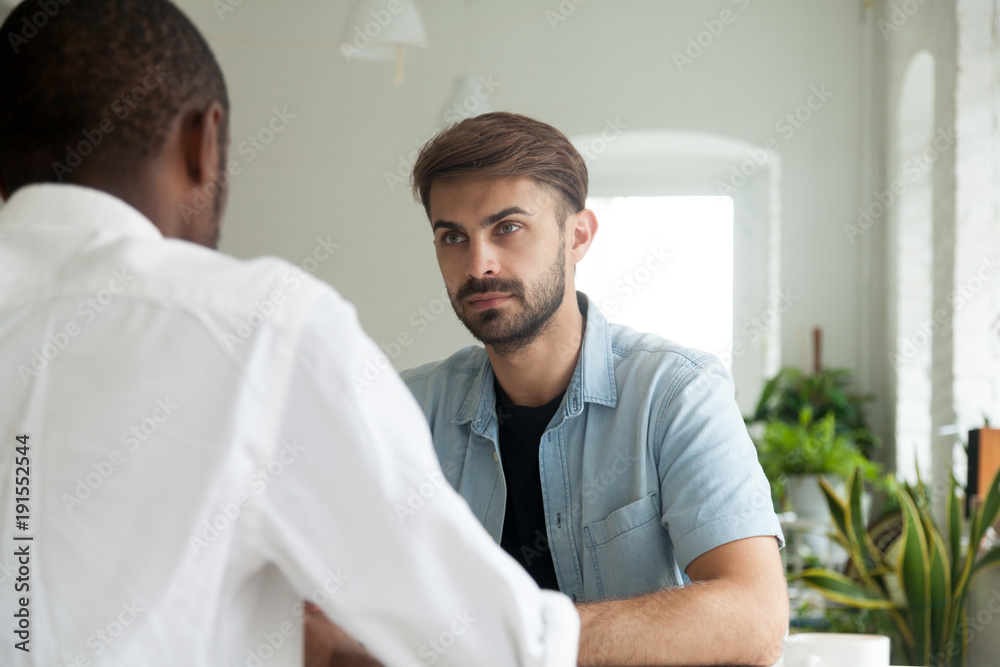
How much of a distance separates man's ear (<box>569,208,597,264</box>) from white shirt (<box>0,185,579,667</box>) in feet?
3.80

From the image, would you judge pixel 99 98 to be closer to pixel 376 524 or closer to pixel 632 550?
pixel 376 524

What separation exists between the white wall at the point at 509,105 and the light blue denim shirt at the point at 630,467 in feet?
12.6

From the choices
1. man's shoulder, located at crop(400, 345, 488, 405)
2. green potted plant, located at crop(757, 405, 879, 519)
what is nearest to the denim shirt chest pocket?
man's shoulder, located at crop(400, 345, 488, 405)

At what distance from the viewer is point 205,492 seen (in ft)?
1.99

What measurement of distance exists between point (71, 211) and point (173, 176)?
9cm

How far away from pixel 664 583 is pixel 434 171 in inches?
31.8

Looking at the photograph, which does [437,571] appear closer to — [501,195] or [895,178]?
[501,195]

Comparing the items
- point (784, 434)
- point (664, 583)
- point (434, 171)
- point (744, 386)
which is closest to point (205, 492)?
point (664, 583)

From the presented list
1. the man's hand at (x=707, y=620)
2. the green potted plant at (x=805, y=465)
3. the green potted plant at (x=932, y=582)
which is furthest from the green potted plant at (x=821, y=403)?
the man's hand at (x=707, y=620)

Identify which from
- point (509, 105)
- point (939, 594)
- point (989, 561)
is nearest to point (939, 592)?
point (939, 594)

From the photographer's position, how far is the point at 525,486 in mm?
1555

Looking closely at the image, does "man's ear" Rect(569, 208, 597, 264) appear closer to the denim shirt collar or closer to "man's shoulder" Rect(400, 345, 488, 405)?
the denim shirt collar

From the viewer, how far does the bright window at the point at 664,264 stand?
5469 mm

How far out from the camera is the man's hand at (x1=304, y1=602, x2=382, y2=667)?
33.5 inches
